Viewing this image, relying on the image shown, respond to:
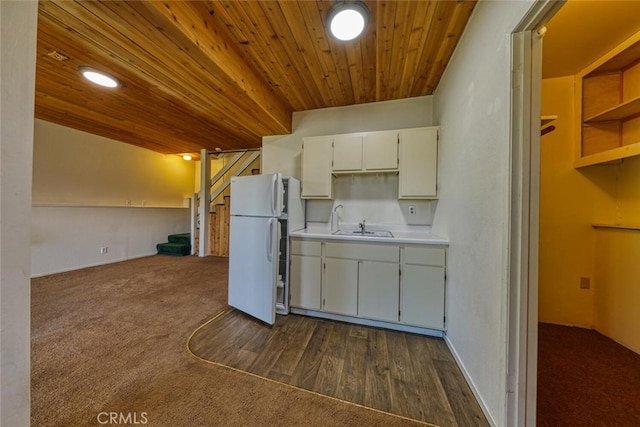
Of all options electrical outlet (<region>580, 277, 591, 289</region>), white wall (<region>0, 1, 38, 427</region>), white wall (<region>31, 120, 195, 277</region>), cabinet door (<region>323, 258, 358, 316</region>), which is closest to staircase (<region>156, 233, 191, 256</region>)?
white wall (<region>31, 120, 195, 277</region>)

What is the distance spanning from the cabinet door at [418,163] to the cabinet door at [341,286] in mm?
1052

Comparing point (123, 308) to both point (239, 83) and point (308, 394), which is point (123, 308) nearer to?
point (308, 394)

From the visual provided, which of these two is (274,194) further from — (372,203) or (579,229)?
(579,229)

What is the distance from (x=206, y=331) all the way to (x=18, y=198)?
1.89 meters

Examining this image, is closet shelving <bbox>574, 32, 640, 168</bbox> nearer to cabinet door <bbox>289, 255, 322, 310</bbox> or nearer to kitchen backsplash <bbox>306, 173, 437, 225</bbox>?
kitchen backsplash <bbox>306, 173, 437, 225</bbox>

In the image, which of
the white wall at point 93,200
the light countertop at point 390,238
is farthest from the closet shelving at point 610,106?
the white wall at point 93,200

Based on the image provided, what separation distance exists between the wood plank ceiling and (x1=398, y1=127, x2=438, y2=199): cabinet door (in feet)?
2.13

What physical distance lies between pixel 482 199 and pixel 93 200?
6.29m

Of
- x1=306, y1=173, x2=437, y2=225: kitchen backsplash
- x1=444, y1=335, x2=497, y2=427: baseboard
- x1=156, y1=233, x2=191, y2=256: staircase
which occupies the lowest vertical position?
x1=444, y1=335, x2=497, y2=427: baseboard

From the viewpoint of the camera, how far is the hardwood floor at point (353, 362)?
55.0 inches

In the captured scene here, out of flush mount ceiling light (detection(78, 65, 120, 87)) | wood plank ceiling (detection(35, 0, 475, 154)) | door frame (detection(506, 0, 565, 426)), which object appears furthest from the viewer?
flush mount ceiling light (detection(78, 65, 120, 87))

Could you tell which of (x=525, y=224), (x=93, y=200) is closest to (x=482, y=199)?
(x=525, y=224)

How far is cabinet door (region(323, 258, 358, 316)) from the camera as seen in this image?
2.30 meters

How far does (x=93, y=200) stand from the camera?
4.34m
